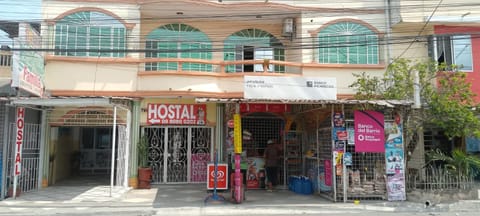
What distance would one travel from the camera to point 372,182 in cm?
1138

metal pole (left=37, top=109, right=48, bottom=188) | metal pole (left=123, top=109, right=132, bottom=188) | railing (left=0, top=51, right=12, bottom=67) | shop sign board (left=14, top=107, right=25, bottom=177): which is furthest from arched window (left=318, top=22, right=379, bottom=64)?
railing (left=0, top=51, right=12, bottom=67)

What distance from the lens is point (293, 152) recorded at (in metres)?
14.4

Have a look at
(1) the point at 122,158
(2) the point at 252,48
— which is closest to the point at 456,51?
(2) the point at 252,48

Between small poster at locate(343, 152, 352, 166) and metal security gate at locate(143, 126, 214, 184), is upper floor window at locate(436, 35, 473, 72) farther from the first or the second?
metal security gate at locate(143, 126, 214, 184)

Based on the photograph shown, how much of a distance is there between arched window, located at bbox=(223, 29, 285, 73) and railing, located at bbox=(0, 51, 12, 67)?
7.49m

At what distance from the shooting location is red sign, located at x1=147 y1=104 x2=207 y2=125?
47.9ft

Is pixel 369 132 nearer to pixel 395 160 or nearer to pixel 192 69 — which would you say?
pixel 395 160

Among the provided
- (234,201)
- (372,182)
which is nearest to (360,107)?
(372,182)

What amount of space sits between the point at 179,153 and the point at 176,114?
4.97 feet

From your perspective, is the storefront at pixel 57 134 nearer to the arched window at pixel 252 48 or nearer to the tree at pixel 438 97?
the arched window at pixel 252 48

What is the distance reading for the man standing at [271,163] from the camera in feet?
44.7

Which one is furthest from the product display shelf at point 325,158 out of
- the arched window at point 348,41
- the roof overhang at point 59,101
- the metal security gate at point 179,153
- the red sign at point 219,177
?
the roof overhang at point 59,101

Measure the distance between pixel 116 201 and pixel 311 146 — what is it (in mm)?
6469

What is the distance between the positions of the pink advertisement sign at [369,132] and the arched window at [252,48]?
5.47 m
